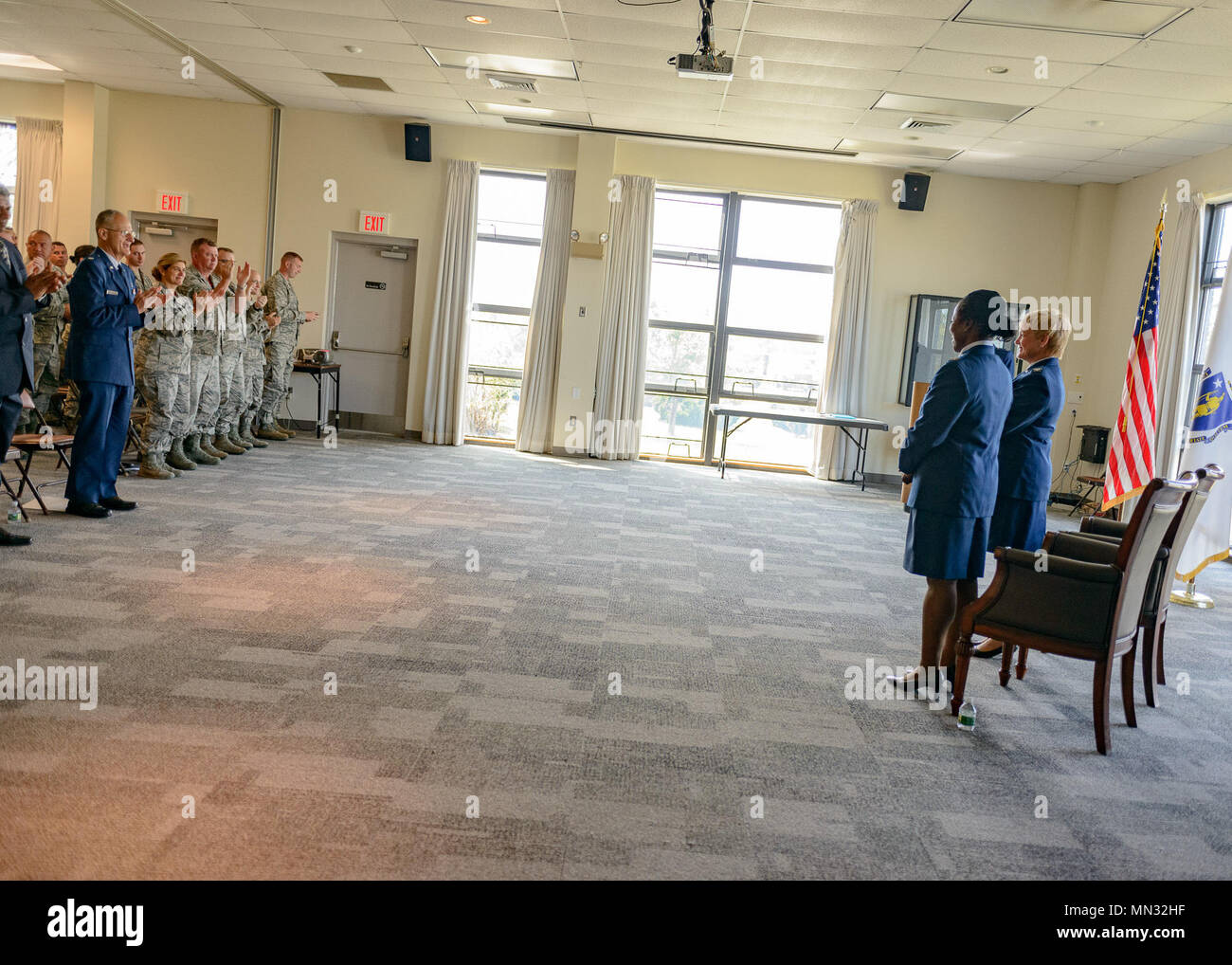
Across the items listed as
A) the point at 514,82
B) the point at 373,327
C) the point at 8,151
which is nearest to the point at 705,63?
the point at 514,82

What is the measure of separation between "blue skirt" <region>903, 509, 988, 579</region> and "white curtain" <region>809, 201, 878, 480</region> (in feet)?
24.0

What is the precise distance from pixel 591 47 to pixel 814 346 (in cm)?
495

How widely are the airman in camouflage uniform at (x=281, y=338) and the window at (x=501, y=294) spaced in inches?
82.3

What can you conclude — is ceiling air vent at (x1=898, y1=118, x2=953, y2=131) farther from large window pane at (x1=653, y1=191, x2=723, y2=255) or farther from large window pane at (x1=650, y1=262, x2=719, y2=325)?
large window pane at (x1=650, y1=262, x2=719, y2=325)

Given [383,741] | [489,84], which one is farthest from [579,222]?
[383,741]

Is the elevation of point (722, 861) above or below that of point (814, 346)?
below

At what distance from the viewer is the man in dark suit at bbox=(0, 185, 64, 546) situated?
4.85 m

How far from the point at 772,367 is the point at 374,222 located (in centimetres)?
495

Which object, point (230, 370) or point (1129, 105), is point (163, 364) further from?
point (1129, 105)

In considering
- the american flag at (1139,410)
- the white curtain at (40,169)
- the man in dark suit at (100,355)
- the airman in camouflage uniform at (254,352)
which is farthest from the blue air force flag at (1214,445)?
the white curtain at (40,169)

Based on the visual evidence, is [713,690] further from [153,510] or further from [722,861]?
[153,510]

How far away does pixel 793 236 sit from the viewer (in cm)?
1106

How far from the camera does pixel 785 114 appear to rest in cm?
883

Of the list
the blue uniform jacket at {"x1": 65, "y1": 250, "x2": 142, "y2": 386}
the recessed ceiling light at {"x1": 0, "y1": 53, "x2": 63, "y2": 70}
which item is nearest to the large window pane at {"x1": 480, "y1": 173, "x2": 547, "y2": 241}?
the recessed ceiling light at {"x1": 0, "y1": 53, "x2": 63, "y2": 70}
